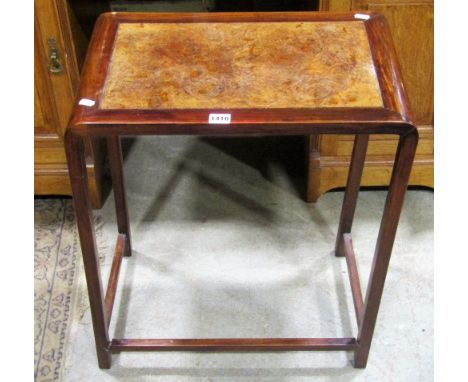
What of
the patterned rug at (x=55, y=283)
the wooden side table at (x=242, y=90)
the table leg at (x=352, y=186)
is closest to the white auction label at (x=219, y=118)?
the wooden side table at (x=242, y=90)

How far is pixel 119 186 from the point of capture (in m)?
1.63

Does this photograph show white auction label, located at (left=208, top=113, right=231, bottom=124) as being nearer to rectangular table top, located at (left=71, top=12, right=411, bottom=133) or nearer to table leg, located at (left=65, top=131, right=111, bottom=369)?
rectangular table top, located at (left=71, top=12, right=411, bottom=133)

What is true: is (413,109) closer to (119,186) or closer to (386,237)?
(386,237)

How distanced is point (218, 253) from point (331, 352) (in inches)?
15.9

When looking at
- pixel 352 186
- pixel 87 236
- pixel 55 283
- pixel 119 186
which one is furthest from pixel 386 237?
pixel 55 283

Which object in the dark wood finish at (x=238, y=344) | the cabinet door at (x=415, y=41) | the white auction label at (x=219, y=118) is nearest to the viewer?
the white auction label at (x=219, y=118)

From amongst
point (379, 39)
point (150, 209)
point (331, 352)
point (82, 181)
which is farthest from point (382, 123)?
point (150, 209)

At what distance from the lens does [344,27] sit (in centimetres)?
134

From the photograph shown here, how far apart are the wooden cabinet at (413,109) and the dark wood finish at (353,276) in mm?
216

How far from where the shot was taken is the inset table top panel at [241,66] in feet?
3.81

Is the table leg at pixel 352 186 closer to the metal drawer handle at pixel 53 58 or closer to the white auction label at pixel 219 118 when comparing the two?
the white auction label at pixel 219 118

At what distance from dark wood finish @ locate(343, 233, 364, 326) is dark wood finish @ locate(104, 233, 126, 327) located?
1.82 feet

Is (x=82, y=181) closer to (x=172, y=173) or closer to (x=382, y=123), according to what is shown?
(x=382, y=123)

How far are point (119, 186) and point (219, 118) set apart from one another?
584mm
